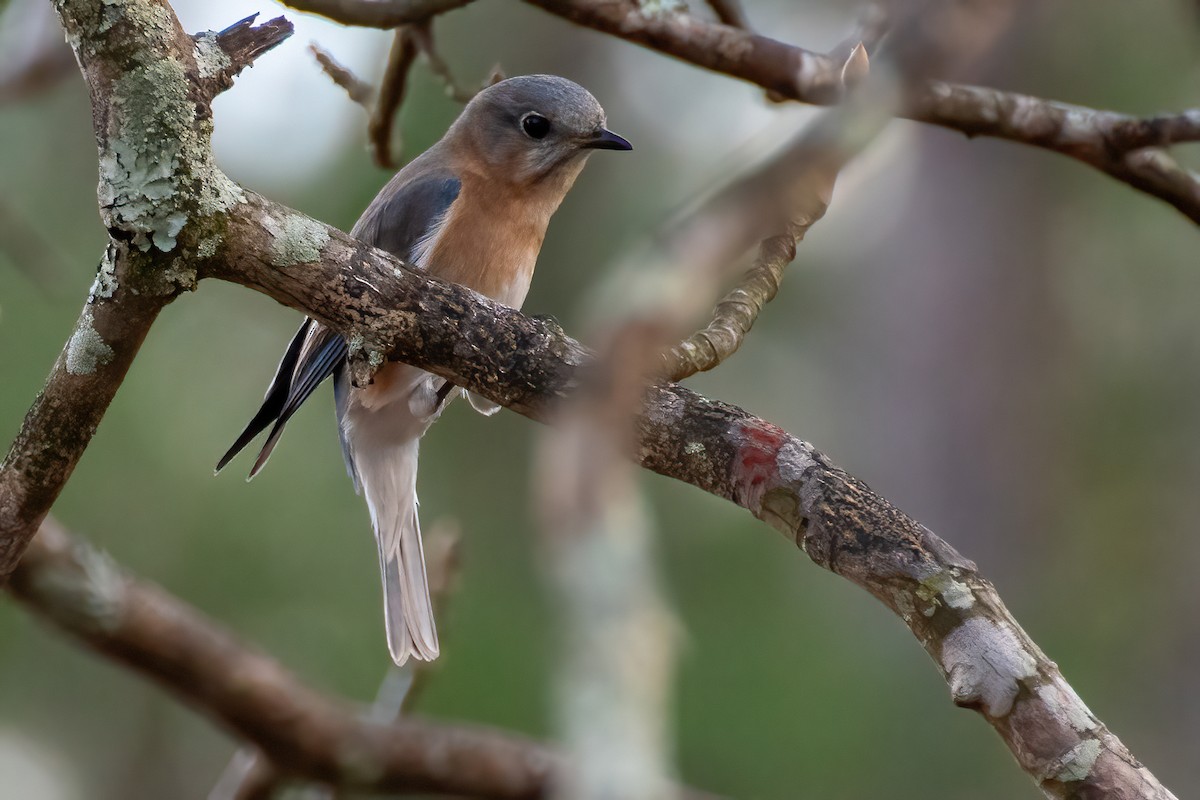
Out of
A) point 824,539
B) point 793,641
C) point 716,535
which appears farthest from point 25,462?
point 716,535

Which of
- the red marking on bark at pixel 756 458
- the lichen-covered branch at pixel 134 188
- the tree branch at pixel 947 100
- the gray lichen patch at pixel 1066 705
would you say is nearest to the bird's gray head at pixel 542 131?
the tree branch at pixel 947 100

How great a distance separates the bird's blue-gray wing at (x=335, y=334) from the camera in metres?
3.62

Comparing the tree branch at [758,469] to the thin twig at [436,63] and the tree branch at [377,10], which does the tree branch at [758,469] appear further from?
the thin twig at [436,63]

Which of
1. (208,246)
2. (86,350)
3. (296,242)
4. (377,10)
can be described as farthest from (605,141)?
(86,350)

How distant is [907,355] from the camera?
702 centimetres

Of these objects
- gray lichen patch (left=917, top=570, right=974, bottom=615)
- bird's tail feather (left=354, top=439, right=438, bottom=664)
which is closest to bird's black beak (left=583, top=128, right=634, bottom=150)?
bird's tail feather (left=354, top=439, right=438, bottom=664)

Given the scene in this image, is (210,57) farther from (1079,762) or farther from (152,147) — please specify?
(1079,762)

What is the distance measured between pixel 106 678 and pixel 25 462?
5.70 m

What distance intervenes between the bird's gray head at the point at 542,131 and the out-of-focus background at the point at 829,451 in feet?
6.79

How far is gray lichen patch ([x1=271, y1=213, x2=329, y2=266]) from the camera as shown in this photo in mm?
2230

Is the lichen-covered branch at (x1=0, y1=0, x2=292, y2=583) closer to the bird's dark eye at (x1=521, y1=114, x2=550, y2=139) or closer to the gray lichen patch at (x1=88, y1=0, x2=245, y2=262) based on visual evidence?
the gray lichen patch at (x1=88, y1=0, x2=245, y2=262)

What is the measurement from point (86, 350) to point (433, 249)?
1717 mm

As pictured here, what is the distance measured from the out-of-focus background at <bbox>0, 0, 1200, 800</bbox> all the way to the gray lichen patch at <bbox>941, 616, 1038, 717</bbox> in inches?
151

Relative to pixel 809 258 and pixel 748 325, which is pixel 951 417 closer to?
pixel 809 258
